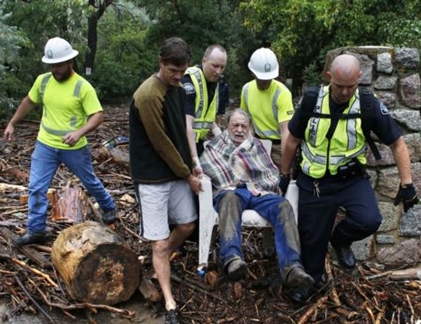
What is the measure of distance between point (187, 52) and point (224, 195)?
1316 millimetres

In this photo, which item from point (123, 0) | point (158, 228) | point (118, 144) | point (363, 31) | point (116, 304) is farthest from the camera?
point (123, 0)

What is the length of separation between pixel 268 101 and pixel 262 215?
121cm

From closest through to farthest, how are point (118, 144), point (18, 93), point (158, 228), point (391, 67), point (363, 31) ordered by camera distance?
point (158, 228)
point (391, 67)
point (118, 144)
point (363, 31)
point (18, 93)

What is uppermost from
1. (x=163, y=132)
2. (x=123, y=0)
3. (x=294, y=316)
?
(x=123, y=0)

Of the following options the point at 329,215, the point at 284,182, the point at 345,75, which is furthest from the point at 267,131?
the point at 345,75

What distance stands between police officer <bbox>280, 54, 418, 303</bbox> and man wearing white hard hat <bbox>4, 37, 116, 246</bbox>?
191 cm

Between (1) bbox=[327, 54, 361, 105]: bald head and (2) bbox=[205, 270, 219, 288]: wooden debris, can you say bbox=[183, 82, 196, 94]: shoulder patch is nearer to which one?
(1) bbox=[327, 54, 361, 105]: bald head

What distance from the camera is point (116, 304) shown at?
4.88 m

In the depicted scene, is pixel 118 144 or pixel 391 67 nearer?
pixel 391 67

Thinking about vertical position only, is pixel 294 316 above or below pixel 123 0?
below

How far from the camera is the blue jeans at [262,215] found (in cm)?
461

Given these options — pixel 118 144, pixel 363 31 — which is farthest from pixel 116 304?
pixel 363 31

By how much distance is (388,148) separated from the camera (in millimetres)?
5516

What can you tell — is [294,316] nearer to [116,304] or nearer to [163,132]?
[116,304]
